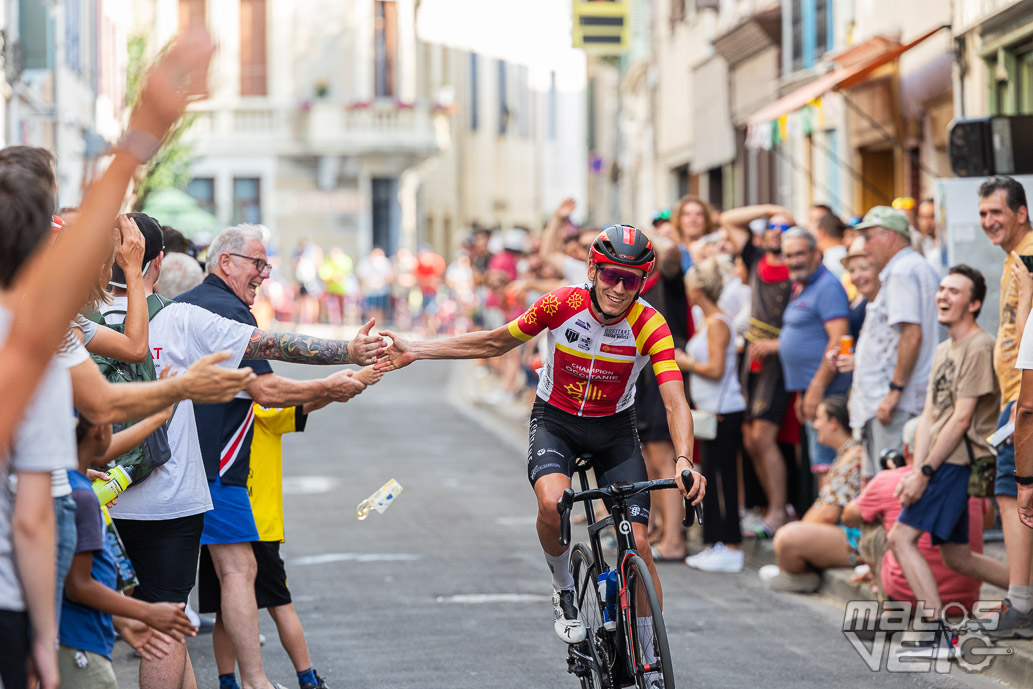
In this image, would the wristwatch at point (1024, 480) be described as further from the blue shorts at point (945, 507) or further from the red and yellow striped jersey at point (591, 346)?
the red and yellow striped jersey at point (591, 346)

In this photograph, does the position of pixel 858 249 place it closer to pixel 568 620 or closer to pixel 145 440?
pixel 568 620

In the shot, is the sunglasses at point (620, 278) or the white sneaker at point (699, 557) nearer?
the sunglasses at point (620, 278)

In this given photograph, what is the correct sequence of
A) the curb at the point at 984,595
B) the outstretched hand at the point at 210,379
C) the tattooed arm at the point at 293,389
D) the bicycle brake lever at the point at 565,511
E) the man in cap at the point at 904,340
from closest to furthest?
the outstretched hand at the point at 210,379, the tattooed arm at the point at 293,389, the bicycle brake lever at the point at 565,511, the curb at the point at 984,595, the man in cap at the point at 904,340

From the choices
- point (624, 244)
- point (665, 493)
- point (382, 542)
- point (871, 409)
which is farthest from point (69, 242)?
point (382, 542)

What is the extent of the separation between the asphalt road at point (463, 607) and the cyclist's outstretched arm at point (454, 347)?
4.92ft

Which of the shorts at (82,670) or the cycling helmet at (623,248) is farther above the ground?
the cycling helmet at (623,248)

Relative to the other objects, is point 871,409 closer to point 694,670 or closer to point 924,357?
point 924,357

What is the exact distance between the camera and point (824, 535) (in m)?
9.95

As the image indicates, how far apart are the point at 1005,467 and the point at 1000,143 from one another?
10.3 ft

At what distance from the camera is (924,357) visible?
973cm

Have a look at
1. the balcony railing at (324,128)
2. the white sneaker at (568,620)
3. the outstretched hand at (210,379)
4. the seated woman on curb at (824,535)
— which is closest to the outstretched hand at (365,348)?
the white sneaker at (568,620)

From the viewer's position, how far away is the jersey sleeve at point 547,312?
7.18 metres

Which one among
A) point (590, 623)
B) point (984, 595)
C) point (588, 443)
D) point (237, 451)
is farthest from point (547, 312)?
point (984, 595)

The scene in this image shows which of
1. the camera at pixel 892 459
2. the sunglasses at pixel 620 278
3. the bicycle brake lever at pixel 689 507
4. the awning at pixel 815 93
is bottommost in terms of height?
the camera at pixel 892 459
